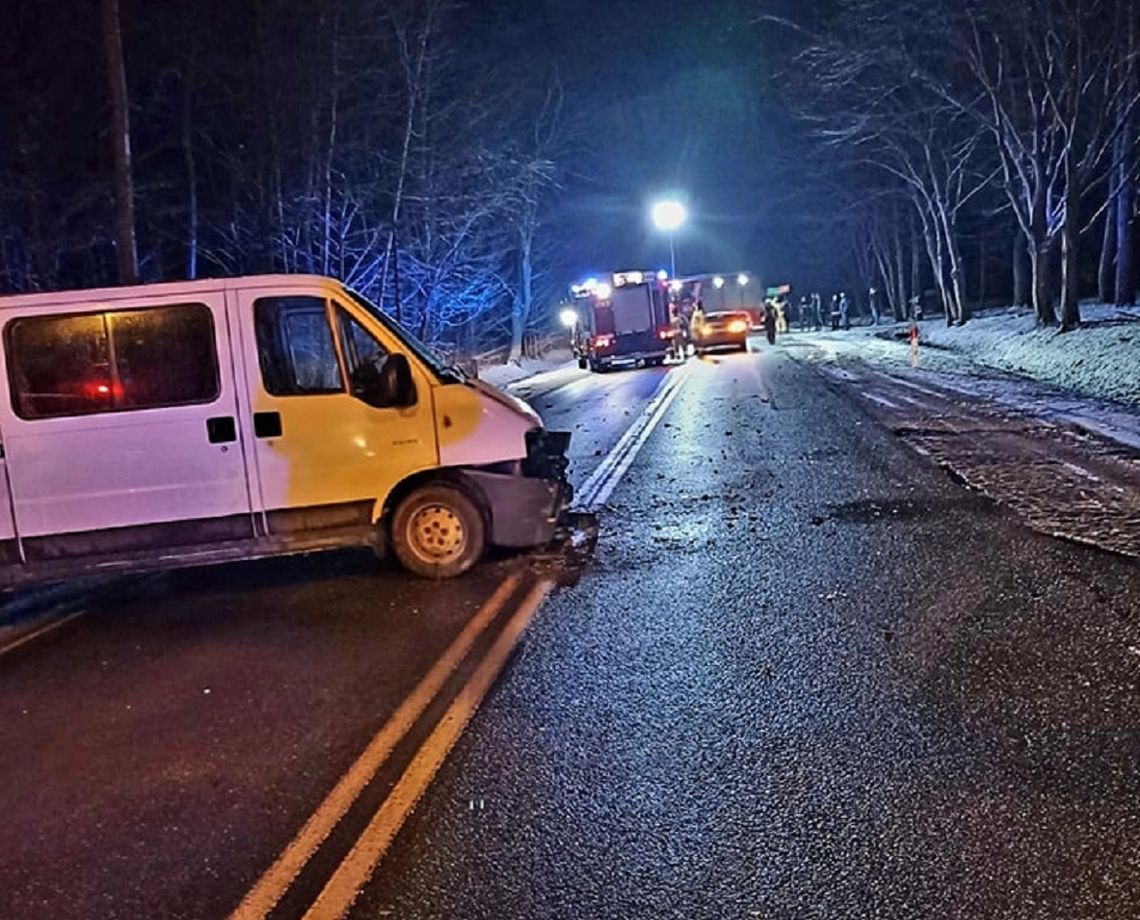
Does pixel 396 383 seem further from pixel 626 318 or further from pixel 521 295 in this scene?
pixel 521 295

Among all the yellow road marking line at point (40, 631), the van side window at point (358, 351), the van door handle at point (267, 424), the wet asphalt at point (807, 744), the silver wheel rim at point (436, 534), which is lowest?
the wet asphalt at point (807, 744)

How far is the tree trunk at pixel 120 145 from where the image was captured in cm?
1505

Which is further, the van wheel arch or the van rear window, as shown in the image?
the van wheel arch

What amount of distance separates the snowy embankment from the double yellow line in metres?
14.2

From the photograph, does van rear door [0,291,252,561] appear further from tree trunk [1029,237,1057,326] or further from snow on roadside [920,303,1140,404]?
tree trunk [1029,237,1057,326]

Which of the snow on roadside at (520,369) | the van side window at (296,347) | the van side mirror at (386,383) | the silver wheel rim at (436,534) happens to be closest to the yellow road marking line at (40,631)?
the van side window at (296,347)

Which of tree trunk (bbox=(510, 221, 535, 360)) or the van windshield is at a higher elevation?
tree trunk (bbox=(510, 221, 535, 360))

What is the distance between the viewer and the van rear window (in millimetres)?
7285

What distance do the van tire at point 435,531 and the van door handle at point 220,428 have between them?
126 centimetres

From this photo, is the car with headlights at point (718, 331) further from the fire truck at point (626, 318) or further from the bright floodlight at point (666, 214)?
the bright floodlight at point (666, 214)

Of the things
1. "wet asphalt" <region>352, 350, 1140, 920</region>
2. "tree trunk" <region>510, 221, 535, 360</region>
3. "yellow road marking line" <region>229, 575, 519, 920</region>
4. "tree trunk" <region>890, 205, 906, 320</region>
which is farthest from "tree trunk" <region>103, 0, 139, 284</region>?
"tree trunk" <region>890, 205, 906, 320</region>

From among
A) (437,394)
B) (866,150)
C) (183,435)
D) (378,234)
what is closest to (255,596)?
(183,435)

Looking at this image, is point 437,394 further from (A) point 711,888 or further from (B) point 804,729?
(A) point 711,888

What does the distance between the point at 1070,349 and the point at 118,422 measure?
22.6 metres
